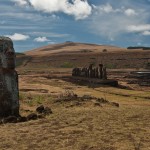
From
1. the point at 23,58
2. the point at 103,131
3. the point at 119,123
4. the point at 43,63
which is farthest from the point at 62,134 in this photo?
the point at 23,58

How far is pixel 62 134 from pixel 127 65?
3424 inches

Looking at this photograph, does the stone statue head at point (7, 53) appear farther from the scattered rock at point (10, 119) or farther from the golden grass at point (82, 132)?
the golden grass at point (82, 132)

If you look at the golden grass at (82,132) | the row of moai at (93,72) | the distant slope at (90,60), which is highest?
the distant slope at (90,60)

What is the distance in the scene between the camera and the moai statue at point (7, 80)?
45.8ft

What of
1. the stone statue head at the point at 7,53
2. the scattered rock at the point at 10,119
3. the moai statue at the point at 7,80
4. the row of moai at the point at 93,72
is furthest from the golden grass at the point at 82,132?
the row of moai at the point at 93,72

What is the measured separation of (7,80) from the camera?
14086 millimetres

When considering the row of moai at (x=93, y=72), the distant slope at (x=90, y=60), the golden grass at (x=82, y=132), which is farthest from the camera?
the distant slope at (x=90, y=60)

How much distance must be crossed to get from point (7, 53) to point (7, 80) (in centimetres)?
95

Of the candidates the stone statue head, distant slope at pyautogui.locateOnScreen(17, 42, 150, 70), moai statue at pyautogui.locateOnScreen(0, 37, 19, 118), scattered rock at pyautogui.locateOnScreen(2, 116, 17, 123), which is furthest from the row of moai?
distant slope at pyautogui.locateOnScreen(17, 42, 150, 70)

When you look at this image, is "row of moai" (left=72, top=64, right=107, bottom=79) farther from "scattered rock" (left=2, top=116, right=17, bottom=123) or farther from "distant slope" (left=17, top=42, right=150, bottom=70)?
"distant slope" (left=17, top=42, right=150, bottom=70)

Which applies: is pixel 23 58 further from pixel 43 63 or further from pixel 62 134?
pixel 62 134

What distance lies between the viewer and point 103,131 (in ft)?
36.3

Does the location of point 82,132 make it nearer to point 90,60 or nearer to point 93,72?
point 93,72

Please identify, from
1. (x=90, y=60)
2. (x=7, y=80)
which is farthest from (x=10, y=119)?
(x=90, y=60)
